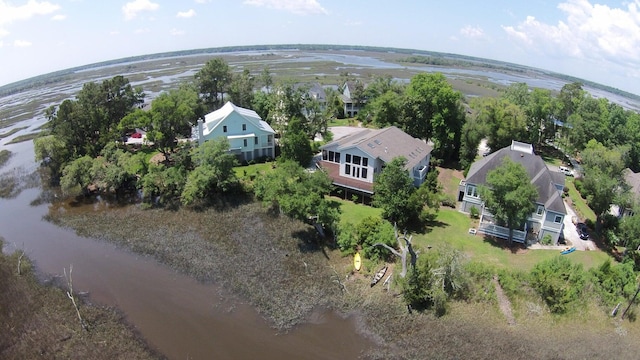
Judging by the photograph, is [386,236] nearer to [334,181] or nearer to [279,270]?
[279,270]

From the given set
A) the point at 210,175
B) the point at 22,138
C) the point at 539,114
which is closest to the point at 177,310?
the point at 210,175

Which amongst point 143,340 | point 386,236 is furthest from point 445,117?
point 143,340

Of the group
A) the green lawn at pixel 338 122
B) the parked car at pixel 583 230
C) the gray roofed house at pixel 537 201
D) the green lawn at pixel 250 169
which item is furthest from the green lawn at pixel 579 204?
the green lawn at pixel 338 122

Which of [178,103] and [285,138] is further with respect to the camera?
[178,103]

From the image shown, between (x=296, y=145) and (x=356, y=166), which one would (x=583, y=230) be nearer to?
(x=356, y=166)

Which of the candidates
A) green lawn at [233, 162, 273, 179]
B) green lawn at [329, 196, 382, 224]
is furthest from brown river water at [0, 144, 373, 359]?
green lawn at [233, 162, 273, 179]

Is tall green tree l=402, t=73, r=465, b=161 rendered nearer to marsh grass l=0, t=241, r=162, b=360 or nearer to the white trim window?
the white trim window
